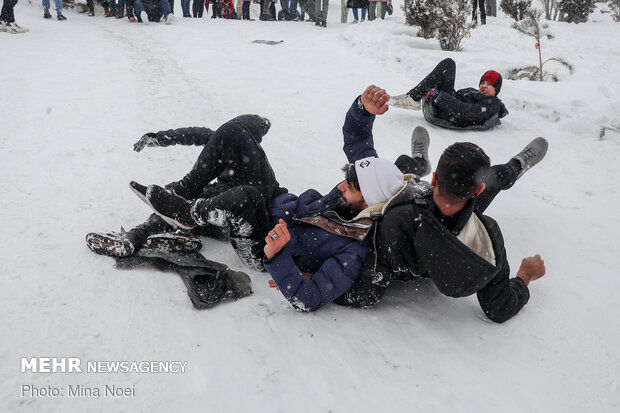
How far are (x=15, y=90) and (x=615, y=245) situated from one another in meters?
6.45

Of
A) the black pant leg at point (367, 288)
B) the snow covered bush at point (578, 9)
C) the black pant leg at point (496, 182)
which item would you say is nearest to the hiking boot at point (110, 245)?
the black pant leg at point (367, 288)

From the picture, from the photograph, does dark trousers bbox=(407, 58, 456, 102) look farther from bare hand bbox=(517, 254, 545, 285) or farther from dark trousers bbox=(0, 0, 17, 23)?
dark trousers bbox=(0, 0, 17, 23)

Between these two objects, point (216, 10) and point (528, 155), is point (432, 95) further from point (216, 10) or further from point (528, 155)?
point (216, 10)

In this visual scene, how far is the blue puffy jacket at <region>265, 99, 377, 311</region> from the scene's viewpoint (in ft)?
6.81

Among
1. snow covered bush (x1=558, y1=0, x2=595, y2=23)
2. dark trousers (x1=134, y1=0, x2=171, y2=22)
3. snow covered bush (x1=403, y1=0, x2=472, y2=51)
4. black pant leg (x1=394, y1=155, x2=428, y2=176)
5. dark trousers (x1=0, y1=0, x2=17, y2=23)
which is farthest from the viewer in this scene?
snow covered bush (x1=558, y1=0, x2=595, y2=23)

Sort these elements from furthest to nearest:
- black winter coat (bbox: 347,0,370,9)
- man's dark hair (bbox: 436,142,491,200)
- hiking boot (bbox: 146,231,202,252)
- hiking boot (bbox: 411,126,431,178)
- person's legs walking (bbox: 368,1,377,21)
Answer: black winter coat (bbox: 347,0,370,9), person's legs walking (bbox: 368,1,377,21), hiking boot (bbox: 411,126,431,178), hiking boot (bbox: 146,231,202,252), man's dark hair (bbox: 436,142,491,200)

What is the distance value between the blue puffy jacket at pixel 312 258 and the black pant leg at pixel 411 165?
0.92 m

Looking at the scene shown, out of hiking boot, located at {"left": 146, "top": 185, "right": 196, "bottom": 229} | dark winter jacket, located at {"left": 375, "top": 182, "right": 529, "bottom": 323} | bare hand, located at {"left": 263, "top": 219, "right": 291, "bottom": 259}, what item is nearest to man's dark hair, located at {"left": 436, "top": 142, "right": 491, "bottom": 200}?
dark winter jacket, located at {"left": 375, "top": 182, "right": 529, "bottom": 323}

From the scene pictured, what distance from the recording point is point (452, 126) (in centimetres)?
500

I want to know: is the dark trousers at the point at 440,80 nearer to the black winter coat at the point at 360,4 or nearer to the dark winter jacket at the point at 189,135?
the dark winter jacket at the point at 189,135

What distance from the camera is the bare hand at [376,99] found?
2895 millimetres

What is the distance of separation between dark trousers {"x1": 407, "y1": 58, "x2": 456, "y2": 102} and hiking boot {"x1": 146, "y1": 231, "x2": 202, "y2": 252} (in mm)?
3571

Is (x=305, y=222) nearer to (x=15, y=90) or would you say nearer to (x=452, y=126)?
(x=452, y=126)

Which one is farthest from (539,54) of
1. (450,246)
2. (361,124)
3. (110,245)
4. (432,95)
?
(110,245)
